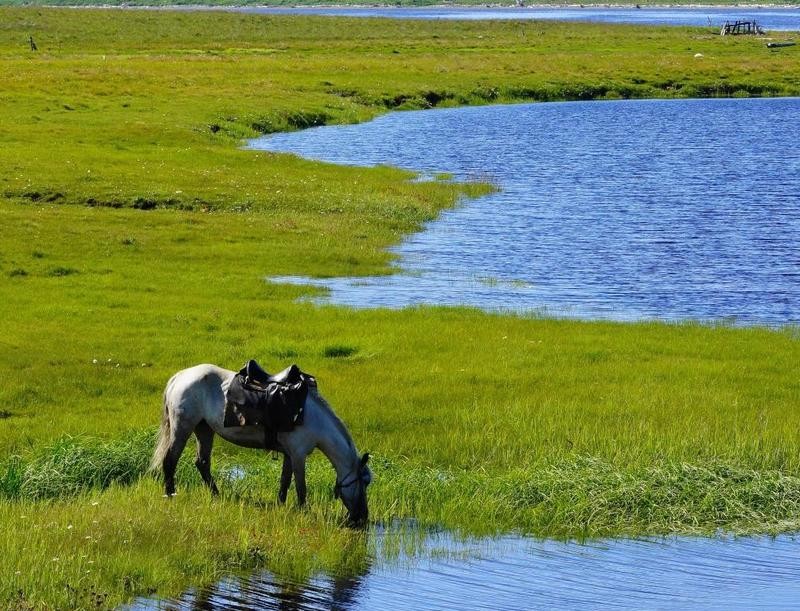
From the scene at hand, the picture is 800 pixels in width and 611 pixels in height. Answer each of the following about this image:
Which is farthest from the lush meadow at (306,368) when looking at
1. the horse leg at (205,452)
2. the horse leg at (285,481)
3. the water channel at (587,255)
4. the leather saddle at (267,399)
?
the leather saddle at (267,399)

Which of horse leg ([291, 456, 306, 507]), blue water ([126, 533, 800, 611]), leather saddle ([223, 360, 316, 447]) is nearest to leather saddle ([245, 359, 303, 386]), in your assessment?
leather saddle ([223, 360, 316, 447])

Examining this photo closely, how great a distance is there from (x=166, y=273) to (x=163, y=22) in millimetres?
154547

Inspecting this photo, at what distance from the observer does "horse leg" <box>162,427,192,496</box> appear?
1462 centimetres

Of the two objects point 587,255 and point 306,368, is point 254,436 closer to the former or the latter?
point 306,368

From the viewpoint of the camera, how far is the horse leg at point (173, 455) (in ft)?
48.0

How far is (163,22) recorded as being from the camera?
177125mm

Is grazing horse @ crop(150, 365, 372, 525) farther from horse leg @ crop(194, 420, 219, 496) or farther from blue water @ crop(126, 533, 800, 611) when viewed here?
blue water @ crop(126, 533, 800, 611)

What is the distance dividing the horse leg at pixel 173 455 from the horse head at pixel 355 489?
1914 mm

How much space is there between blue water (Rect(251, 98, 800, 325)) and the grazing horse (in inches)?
553

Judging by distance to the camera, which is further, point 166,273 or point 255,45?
point 255,45

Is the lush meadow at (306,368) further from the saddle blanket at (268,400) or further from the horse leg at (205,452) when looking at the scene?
the saddle blanket at (268,400)

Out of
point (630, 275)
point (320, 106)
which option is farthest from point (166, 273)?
point (320, 106)

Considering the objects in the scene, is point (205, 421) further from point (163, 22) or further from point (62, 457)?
point (163, 22)

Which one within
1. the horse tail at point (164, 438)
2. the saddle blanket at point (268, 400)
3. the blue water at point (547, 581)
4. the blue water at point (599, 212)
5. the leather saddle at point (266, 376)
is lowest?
the blue water at point (599, 212)
